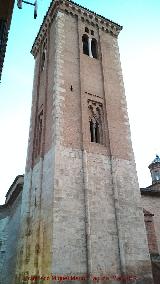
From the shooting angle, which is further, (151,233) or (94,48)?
(94,48)

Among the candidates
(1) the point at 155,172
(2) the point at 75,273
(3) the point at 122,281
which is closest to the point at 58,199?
(2) the point at 75,273

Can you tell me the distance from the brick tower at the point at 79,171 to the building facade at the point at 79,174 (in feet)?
0.12

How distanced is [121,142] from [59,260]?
6.34m

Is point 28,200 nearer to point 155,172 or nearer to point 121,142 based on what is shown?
point 121,142

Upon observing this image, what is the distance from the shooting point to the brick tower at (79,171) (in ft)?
35.0

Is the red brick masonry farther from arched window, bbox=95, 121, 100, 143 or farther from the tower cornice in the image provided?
the tower cornice

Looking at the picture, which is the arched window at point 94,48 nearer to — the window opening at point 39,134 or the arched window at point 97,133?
the window opening at point 39,134

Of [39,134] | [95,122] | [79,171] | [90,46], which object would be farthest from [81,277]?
[90,46]

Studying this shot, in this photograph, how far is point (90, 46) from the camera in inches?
Result: 691

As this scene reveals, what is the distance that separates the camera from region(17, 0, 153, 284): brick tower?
10.7m

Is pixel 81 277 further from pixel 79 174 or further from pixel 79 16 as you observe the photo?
pixel 79 16

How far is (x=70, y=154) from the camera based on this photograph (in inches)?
490

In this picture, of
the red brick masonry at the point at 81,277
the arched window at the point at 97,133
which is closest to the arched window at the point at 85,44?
the arched window at the point at 97,133

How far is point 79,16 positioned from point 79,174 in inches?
428
